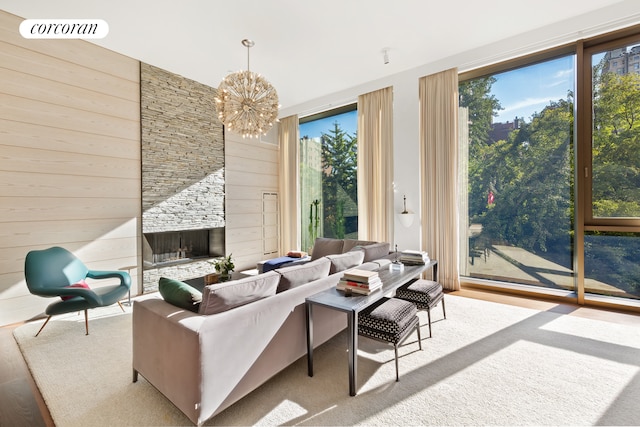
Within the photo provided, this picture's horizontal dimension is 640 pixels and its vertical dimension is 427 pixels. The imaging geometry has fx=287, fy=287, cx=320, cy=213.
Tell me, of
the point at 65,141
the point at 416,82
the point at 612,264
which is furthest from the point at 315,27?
the point at 612,264

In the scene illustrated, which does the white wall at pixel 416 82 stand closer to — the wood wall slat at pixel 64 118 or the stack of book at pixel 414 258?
the stack of book at pixel 414 258

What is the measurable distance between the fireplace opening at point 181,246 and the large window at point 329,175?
6.12 ft

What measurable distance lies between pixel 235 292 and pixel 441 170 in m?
3.63

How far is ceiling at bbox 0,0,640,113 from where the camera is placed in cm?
310

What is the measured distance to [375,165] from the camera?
5.04m

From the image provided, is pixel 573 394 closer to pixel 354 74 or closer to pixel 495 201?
pixel 495 201

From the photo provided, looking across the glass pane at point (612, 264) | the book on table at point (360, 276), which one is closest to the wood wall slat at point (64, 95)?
the book on table at point (360, 276)

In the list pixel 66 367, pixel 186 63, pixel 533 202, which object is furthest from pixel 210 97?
pixel 533 202

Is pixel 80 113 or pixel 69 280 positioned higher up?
pixel 80 113

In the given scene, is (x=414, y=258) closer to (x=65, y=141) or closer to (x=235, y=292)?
(x=235, y=292)

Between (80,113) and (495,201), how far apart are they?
575 centimetres

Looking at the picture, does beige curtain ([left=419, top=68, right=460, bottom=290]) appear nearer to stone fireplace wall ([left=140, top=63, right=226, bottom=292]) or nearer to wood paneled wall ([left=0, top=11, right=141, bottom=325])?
stone fireplace wall ([left=140, top=63, right=226, bottom=292])

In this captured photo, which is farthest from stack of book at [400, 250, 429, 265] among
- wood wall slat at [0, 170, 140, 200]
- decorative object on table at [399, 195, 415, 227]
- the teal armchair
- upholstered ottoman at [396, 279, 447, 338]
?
wood wall slat at [0, 170, 140, 200]

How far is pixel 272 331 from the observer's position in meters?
1.94
